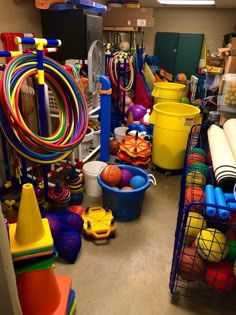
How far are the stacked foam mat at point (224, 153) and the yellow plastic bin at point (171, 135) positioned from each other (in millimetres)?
534

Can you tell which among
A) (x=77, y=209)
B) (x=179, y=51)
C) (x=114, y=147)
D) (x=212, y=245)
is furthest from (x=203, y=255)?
(x=179, y=51)

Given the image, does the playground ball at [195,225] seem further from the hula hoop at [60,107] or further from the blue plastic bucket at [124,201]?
the hula hoop at [60,107]

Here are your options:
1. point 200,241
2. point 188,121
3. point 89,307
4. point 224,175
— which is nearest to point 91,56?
point 188,121

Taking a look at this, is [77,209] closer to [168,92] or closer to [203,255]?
[203,255]

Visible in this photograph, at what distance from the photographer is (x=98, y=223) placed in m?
2.02

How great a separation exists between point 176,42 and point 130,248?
5.59 meters

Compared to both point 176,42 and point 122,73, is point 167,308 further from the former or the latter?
point 176,42

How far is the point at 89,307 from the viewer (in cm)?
148

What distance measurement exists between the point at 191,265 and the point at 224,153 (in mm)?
693

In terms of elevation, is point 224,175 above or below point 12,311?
above

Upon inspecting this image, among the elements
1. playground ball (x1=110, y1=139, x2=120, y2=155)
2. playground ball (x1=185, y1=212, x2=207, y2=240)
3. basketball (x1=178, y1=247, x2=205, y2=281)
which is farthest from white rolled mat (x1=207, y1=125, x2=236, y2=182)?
playground ball (x1=110, y1=139, x2=120, y2=155)

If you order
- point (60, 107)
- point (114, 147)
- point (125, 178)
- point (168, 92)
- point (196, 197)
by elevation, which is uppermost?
point (60, 107)

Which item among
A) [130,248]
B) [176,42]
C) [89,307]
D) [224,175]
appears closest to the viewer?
[224,175]

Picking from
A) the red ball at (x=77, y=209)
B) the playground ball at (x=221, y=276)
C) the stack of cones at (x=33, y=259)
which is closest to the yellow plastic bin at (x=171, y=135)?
the red ball at (x=77, y=209)
